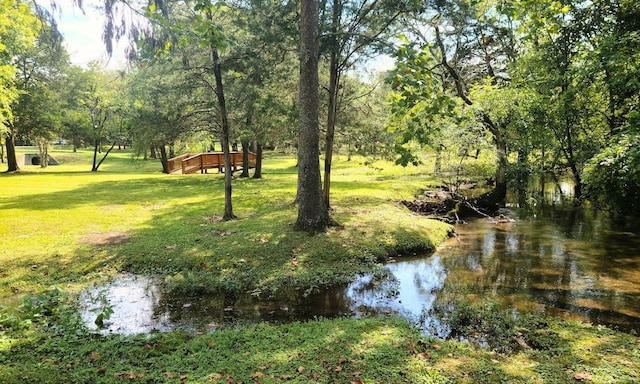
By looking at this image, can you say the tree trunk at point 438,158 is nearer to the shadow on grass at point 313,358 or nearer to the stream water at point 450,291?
the stream water at point 450,291

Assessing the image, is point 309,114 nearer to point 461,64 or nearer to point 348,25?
point 348,25

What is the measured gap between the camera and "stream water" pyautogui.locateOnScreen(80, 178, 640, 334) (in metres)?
5.84

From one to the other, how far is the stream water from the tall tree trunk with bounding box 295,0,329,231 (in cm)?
246

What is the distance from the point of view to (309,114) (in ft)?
29.0

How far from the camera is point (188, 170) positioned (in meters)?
28.3

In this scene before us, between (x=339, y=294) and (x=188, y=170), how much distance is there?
23.7 m

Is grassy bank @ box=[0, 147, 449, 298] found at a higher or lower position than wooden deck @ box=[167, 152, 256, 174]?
lower

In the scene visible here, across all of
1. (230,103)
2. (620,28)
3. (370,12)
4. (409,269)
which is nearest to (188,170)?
(230,103)

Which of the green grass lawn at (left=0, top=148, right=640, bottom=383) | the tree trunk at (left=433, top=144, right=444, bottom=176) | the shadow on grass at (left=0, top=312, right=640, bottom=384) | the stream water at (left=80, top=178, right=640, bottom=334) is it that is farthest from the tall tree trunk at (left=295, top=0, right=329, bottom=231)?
the tree trunk at (left=433, top=144, right=444, bottom=176)

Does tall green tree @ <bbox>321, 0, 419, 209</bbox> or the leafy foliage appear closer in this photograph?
the leafy foliage

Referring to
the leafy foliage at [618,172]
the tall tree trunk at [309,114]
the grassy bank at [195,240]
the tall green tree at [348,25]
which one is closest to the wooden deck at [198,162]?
the grassy bank at [195,240]

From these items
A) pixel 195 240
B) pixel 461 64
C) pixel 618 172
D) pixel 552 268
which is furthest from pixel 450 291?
pixel 461 64

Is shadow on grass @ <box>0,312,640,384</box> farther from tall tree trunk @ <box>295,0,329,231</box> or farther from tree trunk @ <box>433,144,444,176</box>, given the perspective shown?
tree trunk @ <box>433,144,444,176</box>

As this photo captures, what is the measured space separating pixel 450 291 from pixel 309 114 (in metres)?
4.67
